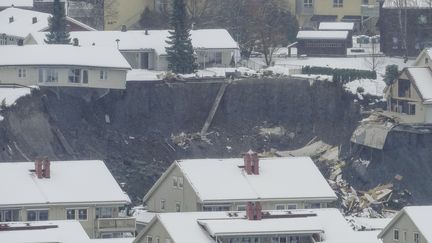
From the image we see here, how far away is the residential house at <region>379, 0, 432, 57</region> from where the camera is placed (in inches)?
5059

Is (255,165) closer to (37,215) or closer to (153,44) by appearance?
(37,215)

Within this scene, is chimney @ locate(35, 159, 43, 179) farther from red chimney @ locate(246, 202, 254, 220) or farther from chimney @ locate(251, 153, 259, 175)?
red chimney @ locate(246, 202, 254, 220)

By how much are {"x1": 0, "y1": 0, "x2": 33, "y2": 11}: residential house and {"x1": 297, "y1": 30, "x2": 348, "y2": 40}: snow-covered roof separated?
17.2 metres

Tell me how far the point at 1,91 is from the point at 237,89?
12.6 meters

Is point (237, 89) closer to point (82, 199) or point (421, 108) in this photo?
point (421, 108)

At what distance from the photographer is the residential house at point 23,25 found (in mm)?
128500

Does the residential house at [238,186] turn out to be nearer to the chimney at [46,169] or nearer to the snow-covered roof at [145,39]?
the chimney at [46,169]

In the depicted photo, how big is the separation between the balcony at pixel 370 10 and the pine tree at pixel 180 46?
1634 cm

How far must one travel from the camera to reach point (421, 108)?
4542 inches

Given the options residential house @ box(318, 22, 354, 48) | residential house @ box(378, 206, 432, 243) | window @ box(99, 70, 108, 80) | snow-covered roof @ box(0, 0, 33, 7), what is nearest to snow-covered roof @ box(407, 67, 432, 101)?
residential house @ box(318, 22, 354, 48)

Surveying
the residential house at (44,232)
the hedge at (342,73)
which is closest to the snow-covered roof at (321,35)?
the hedge at (342,73)

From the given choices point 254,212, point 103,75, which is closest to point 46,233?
point 254,212

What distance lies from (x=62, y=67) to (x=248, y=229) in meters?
31.4

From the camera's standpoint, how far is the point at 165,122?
11794 centimetres
